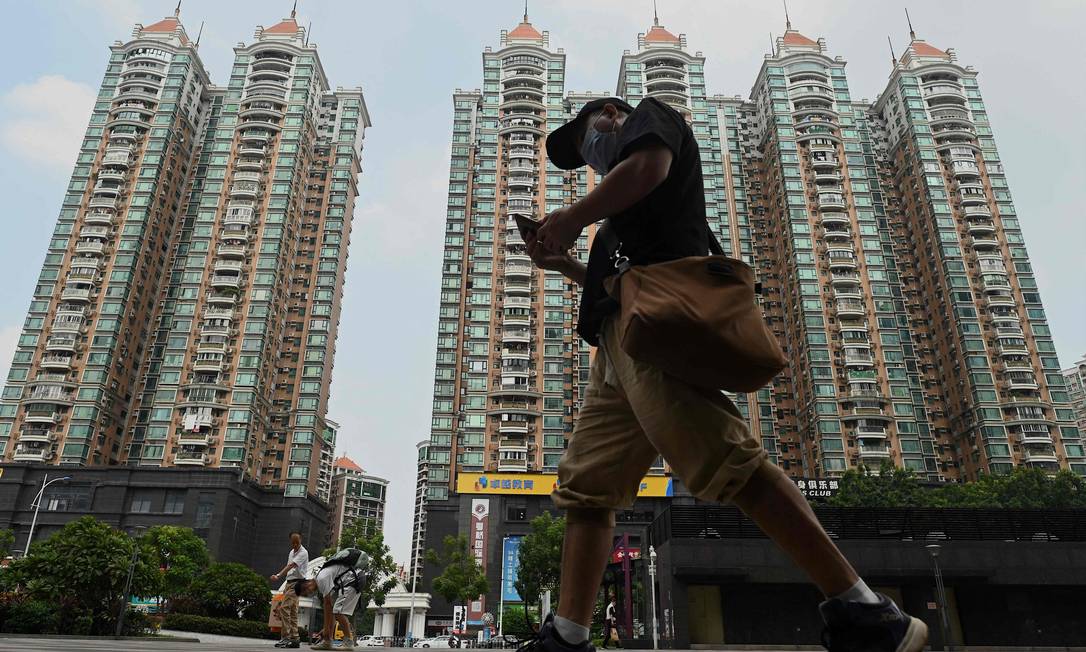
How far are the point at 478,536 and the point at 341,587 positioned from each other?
4218cm

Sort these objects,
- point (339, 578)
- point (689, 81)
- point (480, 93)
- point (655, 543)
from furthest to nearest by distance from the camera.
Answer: point (480, 93) < point (689, 81) < point (655, 543) < point (339, 578)

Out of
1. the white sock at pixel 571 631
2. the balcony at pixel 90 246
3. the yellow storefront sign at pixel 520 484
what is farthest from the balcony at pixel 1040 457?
the balcony at pixel 90 246

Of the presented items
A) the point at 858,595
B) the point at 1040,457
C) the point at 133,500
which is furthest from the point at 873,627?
the point at 1040,457

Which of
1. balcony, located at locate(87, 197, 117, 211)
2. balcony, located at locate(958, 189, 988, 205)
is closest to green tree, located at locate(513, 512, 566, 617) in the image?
balcony, located at locate(87, 197, 117, 211)

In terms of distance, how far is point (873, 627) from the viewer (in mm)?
1822

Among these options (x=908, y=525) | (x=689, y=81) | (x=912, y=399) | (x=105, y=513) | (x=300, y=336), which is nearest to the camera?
(x=908, y=525)

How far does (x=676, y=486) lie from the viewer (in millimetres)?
50031

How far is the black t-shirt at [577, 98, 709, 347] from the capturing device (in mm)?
2164

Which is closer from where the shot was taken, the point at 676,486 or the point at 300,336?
the point at 676,486

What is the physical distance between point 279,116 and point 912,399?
208 feet

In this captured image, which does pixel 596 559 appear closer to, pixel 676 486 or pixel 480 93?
pixel 676 486

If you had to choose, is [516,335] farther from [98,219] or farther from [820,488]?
[98,219]

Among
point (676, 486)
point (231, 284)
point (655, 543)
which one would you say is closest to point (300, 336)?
point (231, 284)

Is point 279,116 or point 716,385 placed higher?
point 279,116
